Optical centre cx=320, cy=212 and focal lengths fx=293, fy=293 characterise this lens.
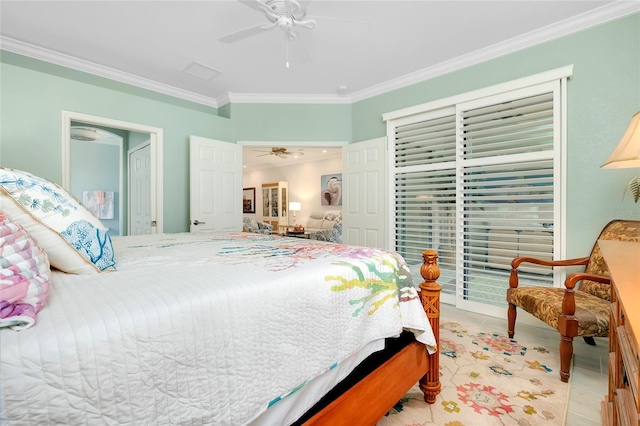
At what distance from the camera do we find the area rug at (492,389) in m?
1.48

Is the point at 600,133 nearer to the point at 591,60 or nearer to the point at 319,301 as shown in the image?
the point at 591,60

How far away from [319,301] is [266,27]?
215 cm

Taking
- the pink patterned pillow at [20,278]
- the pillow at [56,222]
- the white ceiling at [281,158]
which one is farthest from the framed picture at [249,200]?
the pink patterned pillow at [20,278]

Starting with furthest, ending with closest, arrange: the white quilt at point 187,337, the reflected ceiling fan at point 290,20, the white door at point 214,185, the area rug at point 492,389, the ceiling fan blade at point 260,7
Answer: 1. the white door at point 214,185
2. the reflected ceiling fan at point 290,20
3. the ceiling fan blade at point 260,7
4. the area rug at point 492,389
5. the white quilt at point 187,337

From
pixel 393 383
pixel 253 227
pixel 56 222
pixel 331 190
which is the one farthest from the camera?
pixel 331 190

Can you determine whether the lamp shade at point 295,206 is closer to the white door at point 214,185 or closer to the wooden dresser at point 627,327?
the white door at point 214,185

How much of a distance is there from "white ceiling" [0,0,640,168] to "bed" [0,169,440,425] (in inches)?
74.6

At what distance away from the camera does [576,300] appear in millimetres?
2072

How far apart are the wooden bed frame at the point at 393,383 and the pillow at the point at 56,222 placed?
94 cm

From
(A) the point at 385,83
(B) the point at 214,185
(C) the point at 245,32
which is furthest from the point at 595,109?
(B) the point at 214,185

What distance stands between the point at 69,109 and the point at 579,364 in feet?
16.1

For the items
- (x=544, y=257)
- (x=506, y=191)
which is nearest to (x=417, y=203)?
(x=506, y=191)

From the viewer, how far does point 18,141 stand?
271cm

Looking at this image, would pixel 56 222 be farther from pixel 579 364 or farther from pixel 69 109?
pixel 579 364
